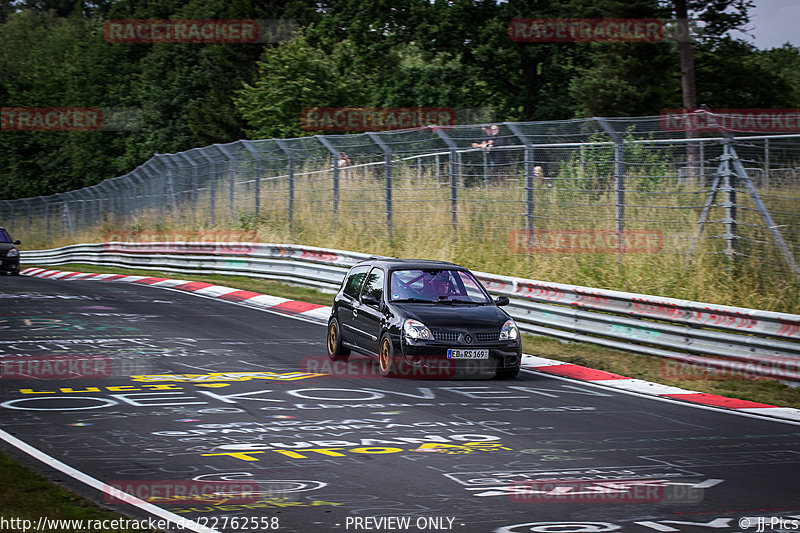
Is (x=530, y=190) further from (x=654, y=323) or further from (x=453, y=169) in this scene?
(x=654, y=323)

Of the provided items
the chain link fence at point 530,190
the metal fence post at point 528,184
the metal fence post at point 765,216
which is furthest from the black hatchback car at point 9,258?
the metal fence post at point 765,216

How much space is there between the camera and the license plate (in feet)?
38.2

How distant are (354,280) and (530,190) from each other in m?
5.67

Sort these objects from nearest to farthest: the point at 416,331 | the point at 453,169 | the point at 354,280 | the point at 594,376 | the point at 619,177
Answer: the point at 416,331 < the point at 594,376 < the point at 354,280 < the point at 619,177 < the point at 453,169

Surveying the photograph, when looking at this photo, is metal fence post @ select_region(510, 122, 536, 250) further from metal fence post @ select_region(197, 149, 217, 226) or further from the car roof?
metal fence post @ select_region(197, 149, 217, 226)

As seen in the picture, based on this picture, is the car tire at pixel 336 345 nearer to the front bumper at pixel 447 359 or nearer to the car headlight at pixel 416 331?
the front bumper at pixel 447 359

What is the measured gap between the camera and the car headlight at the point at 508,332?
11.9 metres

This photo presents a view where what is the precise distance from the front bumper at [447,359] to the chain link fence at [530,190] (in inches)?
196

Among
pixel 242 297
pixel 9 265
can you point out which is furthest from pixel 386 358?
pixel 9 265

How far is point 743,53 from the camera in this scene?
134ft

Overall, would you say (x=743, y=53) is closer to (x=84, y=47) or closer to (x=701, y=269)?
(x=701, y=269)

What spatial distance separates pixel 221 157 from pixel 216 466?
76.3ft

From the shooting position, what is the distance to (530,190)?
18.3m

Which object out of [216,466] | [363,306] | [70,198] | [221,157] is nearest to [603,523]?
[216,466]
